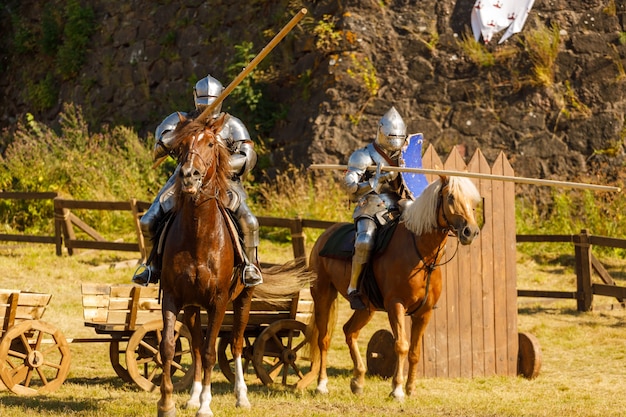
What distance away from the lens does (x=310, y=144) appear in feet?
61.3

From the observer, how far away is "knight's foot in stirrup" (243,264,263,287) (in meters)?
8.77

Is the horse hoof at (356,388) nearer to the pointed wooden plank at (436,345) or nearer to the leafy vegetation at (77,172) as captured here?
the pointed wooden plank at (436,345)

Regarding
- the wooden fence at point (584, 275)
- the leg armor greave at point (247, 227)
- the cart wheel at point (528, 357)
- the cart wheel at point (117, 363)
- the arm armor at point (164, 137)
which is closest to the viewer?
the arm armor at point (164, 137)

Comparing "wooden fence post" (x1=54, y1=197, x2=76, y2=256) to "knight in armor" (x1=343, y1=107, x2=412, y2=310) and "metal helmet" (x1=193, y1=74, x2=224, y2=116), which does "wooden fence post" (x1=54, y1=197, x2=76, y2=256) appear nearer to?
"knight in armor" (x1=343, y1=107, x2=412, y2=310)

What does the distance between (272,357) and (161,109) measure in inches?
452

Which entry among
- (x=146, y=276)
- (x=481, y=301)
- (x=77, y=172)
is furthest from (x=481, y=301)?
(x=77, y=172)

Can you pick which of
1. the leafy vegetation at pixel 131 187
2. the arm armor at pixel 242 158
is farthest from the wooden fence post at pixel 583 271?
the arm armor at pixel 242 158

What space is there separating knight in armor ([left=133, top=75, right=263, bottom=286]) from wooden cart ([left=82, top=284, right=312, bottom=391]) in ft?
3.71

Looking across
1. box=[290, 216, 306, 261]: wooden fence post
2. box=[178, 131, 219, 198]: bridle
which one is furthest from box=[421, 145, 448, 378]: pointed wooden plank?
box=[290, 216, 306, 261]: wooden fence post

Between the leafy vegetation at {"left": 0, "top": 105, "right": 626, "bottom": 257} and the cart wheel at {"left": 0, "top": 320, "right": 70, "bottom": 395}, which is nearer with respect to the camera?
the cart wheel at {"left": 0, "top": 320, "right": 70, "bottom": 395}

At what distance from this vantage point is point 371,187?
9930mm

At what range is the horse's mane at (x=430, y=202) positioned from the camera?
917 cm

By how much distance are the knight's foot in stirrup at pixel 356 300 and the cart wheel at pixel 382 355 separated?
0.88 m

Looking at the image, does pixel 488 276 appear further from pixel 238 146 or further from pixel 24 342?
pixel 24 342
